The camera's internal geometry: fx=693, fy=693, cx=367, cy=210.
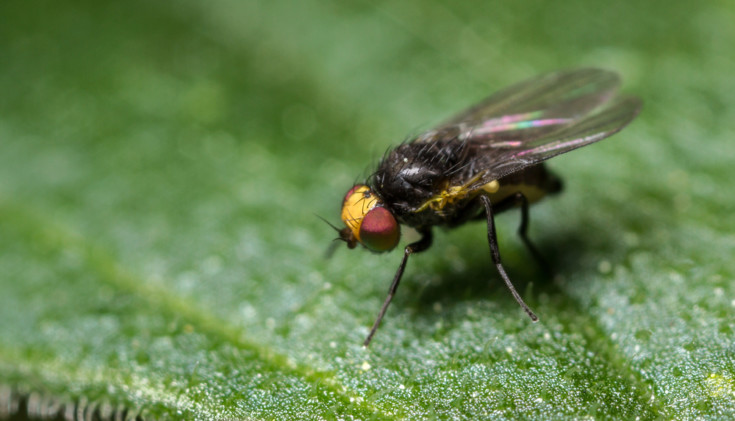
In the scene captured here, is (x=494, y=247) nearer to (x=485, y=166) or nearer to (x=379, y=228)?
(x=485, y=166)

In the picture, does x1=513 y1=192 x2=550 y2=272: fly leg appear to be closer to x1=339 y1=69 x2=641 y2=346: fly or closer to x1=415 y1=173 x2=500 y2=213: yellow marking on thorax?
x1=339 y1=69 x2=641 y2=346: fly

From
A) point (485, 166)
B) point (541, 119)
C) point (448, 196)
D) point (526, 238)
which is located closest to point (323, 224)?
point (448, 196)

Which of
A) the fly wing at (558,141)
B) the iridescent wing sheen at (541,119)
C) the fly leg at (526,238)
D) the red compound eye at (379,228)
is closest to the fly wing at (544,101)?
the iridescent wing sheen at (541,119)

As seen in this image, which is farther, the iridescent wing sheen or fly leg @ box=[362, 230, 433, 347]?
the iridescent wing sheen

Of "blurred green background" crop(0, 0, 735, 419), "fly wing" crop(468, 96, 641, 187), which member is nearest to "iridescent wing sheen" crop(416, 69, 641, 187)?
"fly wing" crop(468, 96, 641, 187)

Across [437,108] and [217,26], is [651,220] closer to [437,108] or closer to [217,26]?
[437,108]

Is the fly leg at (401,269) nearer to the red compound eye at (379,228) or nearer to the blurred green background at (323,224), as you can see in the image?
the blurred green background at (323,224)
